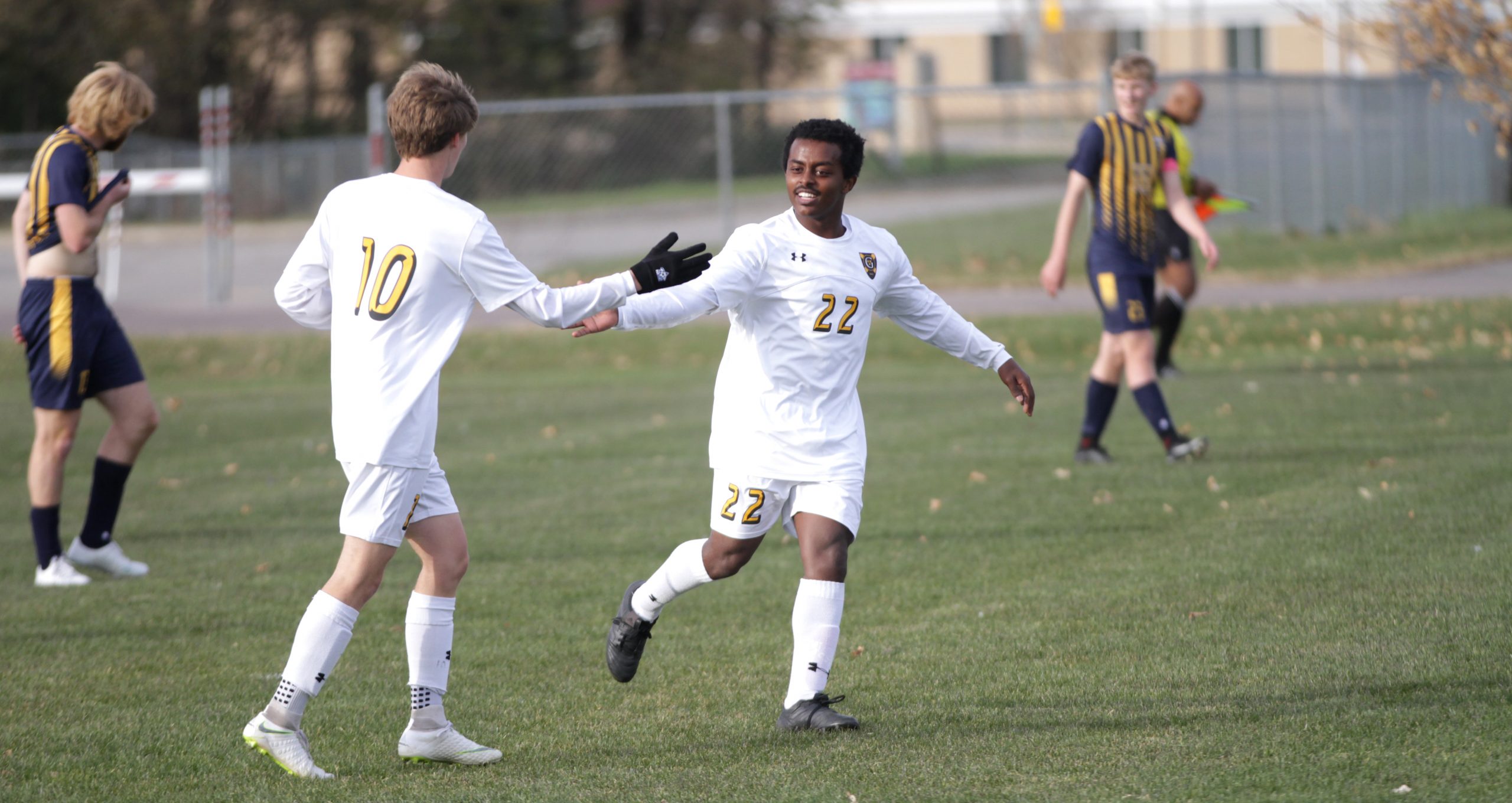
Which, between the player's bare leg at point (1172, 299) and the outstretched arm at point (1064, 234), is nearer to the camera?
the outstretched arm at point (1064, 234)

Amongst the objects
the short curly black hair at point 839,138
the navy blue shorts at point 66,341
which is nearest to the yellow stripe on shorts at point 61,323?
the navy blue shorts at point 66,341

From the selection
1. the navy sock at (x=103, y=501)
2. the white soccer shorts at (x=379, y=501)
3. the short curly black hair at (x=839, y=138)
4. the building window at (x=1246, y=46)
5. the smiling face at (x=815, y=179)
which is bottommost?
the navy sock at (x=103, y=501)

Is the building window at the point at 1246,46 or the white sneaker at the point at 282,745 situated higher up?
the building window at the point at 1246,46

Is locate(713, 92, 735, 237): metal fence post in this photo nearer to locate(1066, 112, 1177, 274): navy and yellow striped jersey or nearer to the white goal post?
the white goal post

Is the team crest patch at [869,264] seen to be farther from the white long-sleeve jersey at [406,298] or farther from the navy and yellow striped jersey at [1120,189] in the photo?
the navy and yellow striped jersey at [1120,189]

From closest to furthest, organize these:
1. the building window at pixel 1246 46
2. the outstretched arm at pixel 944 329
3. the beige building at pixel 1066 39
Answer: the outstretched arm at pixel 944 329 → the beige building at pixel 1066 39 → the building window at pixel 1246 46

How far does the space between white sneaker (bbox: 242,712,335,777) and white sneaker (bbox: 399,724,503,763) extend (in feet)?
0.86

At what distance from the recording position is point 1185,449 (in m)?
8.96

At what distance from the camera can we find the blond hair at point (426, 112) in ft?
13.7

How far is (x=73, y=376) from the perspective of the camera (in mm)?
6977

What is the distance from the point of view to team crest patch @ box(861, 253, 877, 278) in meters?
4.75

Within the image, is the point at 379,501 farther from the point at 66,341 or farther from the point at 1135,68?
the point at 1135,68

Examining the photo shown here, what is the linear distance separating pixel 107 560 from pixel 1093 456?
18.0 ft

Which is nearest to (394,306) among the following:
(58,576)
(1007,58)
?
(58,576)
